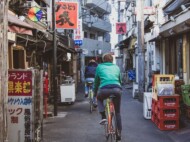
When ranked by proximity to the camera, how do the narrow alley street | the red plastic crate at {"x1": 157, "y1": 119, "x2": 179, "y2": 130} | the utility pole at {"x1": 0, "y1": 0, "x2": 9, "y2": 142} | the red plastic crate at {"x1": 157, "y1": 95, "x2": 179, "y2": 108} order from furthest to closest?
the red plastic crate at {"x1": 157, "y1": 95, "x2": 179, "y2": 108}
the red plastic crate at {"x1": 157, "y1": 119, "x2": 179, "y2": 130}
the narrow alley street
the utility pole at {"x1": 0, "y1": 0, "x2": 9, "y2": 142}

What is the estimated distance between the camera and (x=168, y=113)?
36.2 ft

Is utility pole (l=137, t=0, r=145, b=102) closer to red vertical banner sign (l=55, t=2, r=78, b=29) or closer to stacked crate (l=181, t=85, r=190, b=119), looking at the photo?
red vertical banner sign (l=55, t=2, r=78, b=29)

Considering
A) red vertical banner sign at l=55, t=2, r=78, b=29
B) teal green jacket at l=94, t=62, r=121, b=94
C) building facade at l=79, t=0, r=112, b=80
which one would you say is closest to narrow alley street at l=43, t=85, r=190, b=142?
teal green jacket at l=94, t=62, r=121, b=94

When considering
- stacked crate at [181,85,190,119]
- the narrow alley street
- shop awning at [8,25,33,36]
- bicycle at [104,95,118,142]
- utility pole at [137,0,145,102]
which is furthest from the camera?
utility pole at [137,0,145,102]

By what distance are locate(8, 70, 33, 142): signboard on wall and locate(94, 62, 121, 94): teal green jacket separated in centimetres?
181

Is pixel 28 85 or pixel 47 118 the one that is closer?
pixel 28 85

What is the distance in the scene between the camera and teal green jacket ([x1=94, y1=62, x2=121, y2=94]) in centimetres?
880

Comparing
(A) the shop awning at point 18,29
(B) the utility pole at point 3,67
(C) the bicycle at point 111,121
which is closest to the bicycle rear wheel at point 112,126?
(C) the bicycle at point 111,121

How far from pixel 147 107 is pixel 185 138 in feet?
10.9

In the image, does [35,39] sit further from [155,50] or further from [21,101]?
[155,50]

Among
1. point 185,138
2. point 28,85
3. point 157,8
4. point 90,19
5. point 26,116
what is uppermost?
point 90,19

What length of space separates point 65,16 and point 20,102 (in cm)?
1022

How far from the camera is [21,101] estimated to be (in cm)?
773

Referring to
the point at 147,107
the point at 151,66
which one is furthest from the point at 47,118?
the point at 151,66
